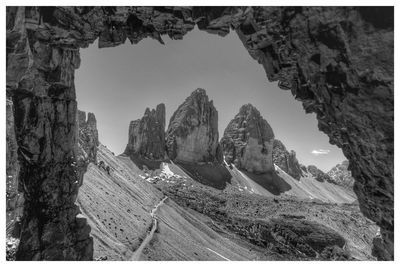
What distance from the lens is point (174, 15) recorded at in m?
20.9

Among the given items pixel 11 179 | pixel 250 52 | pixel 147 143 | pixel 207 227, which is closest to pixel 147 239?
pixel 11 179

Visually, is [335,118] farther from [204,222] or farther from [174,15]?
[204,222]

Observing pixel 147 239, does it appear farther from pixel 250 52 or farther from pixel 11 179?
pixel 250 52

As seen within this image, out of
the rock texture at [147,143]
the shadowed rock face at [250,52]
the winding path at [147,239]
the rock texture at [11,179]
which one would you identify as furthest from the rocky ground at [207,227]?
the rock texture at [147,143]

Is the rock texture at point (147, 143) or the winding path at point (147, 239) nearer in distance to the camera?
the winding path at point (147, 239)

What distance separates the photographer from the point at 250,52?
75.9ft

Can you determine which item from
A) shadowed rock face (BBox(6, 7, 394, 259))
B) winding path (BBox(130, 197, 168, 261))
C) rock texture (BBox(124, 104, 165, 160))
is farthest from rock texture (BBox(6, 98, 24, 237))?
rock texture (BBox(124, 104, 165, 160))

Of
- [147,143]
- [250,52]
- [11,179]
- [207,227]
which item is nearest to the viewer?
[250,52]

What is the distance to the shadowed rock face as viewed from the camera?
637 inches

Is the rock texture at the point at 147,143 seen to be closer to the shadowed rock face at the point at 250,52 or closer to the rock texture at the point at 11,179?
the rock texture at the point at 11,179

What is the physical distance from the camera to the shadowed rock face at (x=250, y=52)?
16.2 m

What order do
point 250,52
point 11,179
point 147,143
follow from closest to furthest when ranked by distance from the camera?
point 250,52
point 11,179
point 147,143

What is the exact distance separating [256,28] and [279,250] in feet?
209

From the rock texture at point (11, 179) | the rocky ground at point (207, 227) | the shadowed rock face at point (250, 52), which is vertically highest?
the shadowed rock face at point (250, 52)
